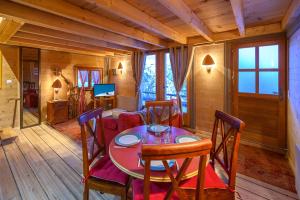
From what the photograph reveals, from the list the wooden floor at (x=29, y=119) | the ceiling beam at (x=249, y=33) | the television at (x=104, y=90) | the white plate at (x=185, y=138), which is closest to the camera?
the white plate at (x=185, y=138)

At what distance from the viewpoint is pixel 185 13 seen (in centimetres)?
211

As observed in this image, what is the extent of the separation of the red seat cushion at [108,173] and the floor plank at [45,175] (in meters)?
0.64

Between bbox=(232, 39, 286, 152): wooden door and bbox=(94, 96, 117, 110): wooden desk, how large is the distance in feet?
12.5

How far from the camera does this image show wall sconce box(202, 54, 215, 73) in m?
3.53

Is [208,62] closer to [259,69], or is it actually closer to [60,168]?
[259,69]

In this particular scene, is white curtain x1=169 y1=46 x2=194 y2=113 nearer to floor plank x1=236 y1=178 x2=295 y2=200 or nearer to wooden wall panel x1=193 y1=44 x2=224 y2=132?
wooden wall panel x1=193 y1=44 x2=224 y2=132

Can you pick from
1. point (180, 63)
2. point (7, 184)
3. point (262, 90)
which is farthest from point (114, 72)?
point (262, 90)

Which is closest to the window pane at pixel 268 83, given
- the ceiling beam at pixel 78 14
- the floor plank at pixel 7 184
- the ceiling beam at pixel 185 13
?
the ceiling beam at pixel 185 13

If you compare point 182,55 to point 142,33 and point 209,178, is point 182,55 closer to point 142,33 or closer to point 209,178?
point 142,33

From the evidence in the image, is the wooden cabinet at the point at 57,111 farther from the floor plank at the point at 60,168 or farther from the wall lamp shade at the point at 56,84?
the floor plank at the point at 60,168

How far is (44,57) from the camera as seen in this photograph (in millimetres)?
4684

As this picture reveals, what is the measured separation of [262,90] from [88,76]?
5.05m

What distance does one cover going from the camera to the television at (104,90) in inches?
209

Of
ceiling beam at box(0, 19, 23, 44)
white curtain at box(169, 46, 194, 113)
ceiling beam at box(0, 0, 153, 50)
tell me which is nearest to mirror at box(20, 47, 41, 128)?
ceiling beam at box(0, 19, 23, 44)
